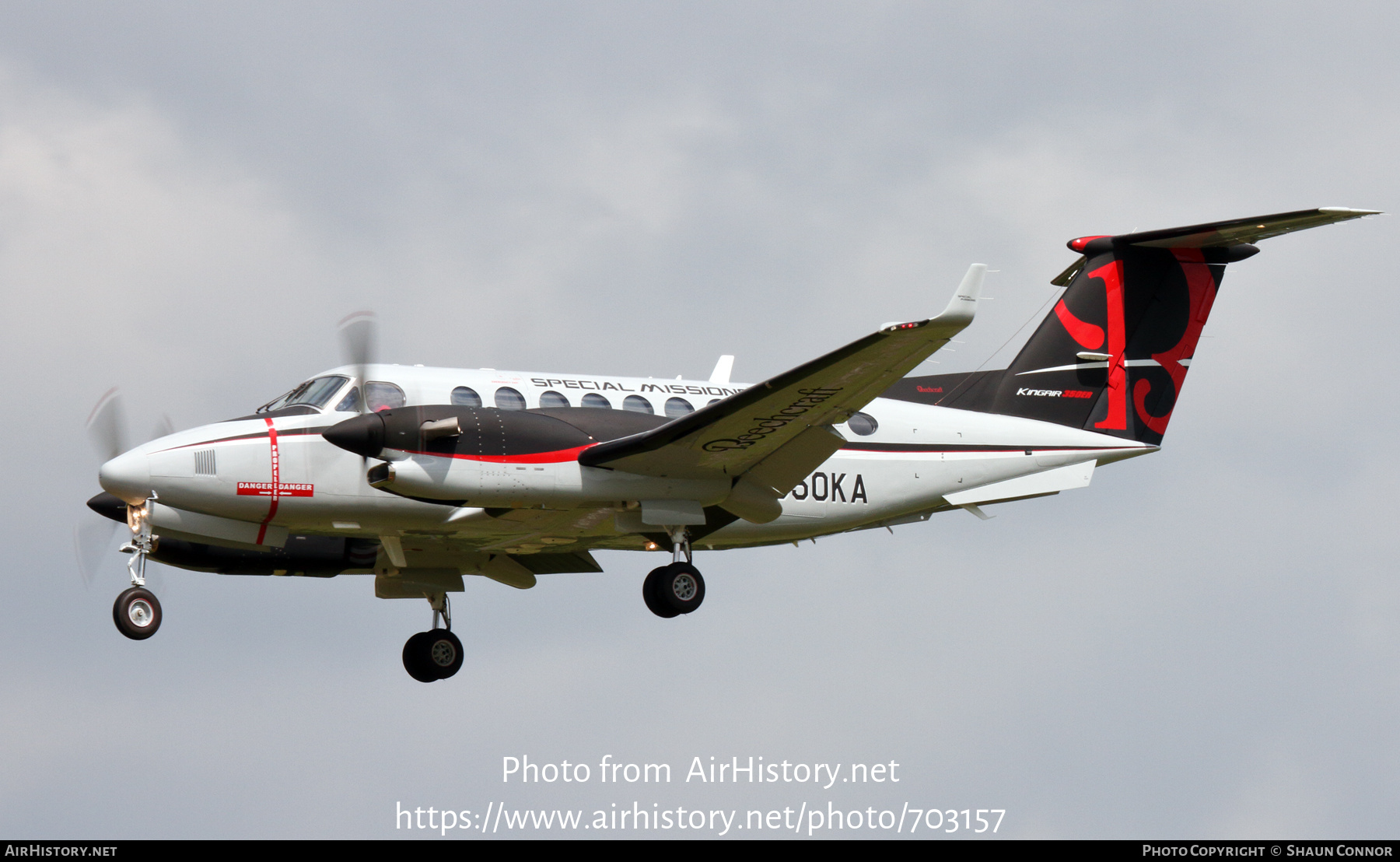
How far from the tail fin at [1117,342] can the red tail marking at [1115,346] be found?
1cm

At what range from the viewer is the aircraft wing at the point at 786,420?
13838 millimetres

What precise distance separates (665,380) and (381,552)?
13.5ft

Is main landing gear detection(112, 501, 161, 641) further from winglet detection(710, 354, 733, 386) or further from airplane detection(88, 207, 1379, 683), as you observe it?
winglet detection(710, 354, 733, 386)

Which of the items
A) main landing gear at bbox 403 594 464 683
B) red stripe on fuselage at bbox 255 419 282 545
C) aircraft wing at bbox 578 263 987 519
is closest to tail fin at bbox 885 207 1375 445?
aircraft wing at bbox 578 263 987 519

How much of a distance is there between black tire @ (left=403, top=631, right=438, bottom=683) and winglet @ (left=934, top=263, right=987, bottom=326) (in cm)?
904

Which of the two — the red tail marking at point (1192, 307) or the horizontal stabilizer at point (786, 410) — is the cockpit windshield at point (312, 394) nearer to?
the horizontal stabilizer at point (786, 410)

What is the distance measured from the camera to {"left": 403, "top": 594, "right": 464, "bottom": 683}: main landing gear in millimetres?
19438

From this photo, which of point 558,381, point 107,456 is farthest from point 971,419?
point 107,456

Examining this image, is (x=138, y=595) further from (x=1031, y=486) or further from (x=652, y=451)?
(x=1031, y=486)

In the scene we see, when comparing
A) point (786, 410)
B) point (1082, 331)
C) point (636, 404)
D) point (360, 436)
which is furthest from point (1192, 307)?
point (360, 436)

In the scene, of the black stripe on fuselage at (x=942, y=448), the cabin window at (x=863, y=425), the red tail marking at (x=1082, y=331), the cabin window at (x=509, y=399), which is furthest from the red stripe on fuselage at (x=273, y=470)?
the red tail marking at (x=1082, y=331)

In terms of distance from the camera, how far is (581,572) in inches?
787

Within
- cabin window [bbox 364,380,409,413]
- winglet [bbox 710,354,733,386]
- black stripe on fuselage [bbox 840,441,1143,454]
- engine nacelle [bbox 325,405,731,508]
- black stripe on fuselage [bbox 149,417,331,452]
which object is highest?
winglet [bbox 710,354,733,386]

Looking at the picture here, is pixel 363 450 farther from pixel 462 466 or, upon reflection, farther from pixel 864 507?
pixel 864 507
